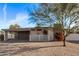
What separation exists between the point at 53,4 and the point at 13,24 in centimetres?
87

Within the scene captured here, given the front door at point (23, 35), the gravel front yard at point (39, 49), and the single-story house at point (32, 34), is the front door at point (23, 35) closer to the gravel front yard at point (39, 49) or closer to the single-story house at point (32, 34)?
the single-story house at point (32, 34)

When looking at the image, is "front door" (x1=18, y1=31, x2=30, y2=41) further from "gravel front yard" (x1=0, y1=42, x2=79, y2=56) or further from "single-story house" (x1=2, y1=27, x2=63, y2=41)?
"gravel front yard" (x1=0, y1=42, x2=79, y2=56)

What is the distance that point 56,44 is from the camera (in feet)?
84.6

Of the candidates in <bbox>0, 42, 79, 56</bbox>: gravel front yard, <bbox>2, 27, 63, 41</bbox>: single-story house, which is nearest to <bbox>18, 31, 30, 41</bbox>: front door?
<bbox>2, 27, 63, 41</bbox>: single-story house

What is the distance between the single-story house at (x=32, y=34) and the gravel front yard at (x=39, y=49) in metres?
0.10

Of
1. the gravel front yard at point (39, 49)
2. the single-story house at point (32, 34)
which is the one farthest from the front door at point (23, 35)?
the gravel front yard at point (39, 49)

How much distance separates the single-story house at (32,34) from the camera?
84.5 ft

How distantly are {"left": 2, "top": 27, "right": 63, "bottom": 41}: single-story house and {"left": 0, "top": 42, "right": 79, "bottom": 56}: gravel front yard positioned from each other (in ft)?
0.32

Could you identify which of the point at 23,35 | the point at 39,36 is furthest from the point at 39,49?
the point at 23,35

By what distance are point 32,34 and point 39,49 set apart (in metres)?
0.33

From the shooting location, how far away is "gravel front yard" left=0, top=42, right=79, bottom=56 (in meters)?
25.7

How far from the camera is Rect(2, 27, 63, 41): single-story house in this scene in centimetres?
2575

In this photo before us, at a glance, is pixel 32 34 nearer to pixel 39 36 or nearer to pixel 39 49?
pixel 39 36

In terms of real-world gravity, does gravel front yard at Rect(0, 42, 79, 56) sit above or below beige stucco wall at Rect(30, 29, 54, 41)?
below
